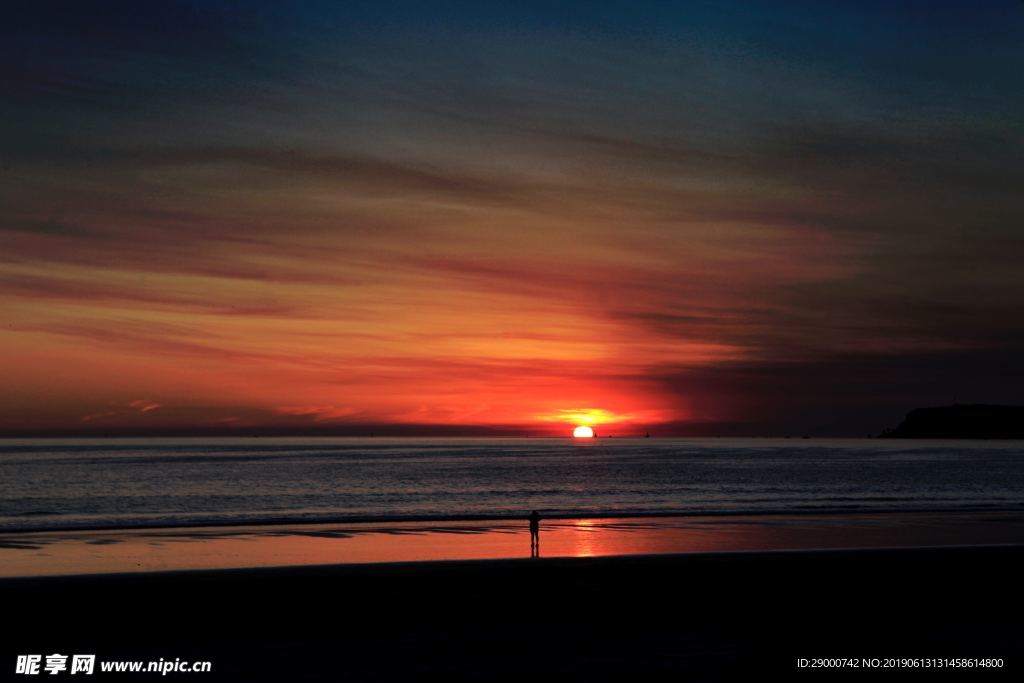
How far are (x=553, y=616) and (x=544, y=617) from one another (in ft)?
0.66

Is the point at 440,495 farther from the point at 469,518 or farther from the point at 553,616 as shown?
the point at 553,616

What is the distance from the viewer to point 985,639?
16.4m

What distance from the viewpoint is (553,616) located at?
18.9 m

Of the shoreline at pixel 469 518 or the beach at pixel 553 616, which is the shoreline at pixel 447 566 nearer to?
the beach at pixel 553 616

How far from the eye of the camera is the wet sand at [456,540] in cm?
2900

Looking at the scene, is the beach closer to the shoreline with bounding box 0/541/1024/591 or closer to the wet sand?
the shoreline with bounding box 0/541/1024/591

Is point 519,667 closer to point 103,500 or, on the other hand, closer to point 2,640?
point 2,640

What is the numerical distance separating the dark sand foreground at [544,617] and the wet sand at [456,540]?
497 cm

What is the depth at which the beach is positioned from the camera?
1470 cm

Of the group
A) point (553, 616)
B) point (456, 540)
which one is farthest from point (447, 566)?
point (456, 540)

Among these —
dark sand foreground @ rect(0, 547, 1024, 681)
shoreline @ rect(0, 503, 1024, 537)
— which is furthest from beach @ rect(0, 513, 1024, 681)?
shoreline @ rect(0, 503, 1024, 537)

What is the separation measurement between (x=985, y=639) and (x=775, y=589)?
5.71 m

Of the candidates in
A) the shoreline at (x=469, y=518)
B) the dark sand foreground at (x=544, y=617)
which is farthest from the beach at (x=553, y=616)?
the shoreline at (x=469, y=518)

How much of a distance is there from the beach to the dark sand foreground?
0.06 metres
